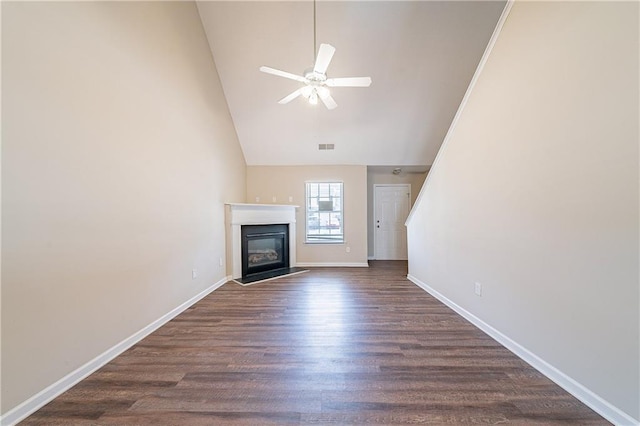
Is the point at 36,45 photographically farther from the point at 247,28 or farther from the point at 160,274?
the point at 247,28

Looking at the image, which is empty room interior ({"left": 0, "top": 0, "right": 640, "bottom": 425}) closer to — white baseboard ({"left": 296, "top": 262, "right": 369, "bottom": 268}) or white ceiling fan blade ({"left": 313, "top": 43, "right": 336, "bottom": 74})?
white ceiling fan blade ({"left": 313, "top": 43, "right": 336, "bottom": 74})

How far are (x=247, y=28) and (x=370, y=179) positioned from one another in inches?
167

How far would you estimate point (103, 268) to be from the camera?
192cm

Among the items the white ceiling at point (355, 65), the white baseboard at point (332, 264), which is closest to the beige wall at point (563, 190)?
the white ceiling at point (355, 65)

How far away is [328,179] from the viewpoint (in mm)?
5719

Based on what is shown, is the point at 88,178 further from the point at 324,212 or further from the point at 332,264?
the point at 332,264

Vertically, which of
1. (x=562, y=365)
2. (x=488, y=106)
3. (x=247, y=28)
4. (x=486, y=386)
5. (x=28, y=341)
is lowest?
(x=486, y=386)

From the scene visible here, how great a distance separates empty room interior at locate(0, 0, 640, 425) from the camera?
138 centimetres

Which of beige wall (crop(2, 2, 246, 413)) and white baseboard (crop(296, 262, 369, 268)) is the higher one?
beige wall (crop(2, 2, 246, 413))

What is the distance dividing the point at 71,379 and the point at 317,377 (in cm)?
166

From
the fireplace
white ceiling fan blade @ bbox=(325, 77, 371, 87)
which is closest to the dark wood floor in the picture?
the fireplace

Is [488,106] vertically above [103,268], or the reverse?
[488,106]

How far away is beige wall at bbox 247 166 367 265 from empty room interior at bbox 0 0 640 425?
1940 millimetres

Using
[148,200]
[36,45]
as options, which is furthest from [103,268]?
[36,45]
